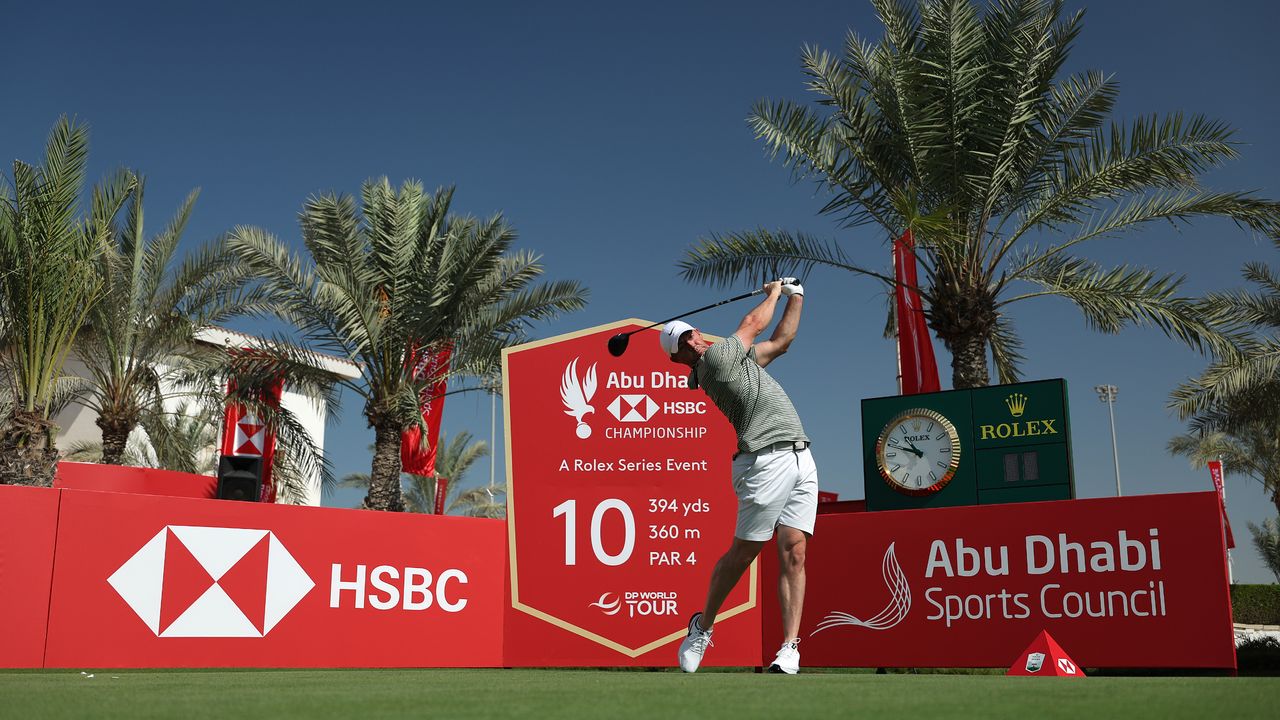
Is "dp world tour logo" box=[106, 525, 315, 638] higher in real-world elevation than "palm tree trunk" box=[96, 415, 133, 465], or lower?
lower

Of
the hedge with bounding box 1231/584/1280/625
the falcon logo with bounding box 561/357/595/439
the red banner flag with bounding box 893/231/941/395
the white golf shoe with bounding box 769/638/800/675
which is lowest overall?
the hedge with bounding box 1231/584/1280/625

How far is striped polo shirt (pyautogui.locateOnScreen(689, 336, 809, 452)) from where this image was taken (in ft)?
20.2

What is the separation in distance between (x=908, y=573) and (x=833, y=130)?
8082mm

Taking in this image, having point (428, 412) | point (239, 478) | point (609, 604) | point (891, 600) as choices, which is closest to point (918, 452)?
point (891, 600)

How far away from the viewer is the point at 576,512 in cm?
1009

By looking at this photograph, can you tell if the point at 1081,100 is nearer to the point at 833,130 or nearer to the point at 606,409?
the point at 833,130

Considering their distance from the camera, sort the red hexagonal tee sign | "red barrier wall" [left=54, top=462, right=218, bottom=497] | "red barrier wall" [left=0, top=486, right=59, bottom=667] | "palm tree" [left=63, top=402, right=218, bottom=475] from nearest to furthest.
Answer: "red barrier wall" [left=0, top=486, right=59, bottom=667], the red hexagonal tee sign, "red barrier wall" [left=54, top=462, right=218, bottom=497], "palm tree" [left=63, top=402, right=218, bottom=475]

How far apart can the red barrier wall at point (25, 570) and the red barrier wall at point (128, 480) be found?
6.45 meters

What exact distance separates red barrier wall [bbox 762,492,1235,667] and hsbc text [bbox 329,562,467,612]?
116 inches

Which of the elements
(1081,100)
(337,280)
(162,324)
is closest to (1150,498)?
(1081,100)

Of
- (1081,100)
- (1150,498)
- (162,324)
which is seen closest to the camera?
(1150,498)

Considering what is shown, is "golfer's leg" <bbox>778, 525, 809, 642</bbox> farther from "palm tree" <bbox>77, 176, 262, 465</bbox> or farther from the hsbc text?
"palm tree" <bbox>77, 176, 262, 465</bbox>

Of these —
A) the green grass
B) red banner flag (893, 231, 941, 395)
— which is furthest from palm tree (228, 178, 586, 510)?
the green grass

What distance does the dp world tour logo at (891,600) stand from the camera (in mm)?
8969
